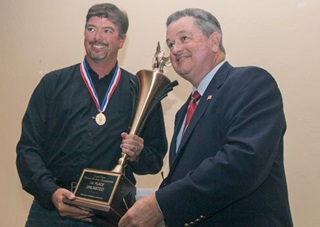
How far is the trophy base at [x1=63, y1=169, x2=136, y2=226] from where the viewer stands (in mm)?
1386

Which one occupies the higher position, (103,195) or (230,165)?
(230,165)

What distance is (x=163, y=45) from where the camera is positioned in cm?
272

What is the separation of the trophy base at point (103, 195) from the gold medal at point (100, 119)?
35 centimetres

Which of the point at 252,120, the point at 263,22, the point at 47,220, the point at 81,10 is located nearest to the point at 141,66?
the point at 81,10

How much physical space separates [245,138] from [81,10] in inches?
92.0

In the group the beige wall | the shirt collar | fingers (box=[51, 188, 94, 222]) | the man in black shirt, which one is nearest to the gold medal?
the man in black shirt

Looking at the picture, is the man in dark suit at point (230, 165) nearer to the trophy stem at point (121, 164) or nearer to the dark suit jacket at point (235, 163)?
the dark suit jacket at point (235, 163)

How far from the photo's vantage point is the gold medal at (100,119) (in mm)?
1808

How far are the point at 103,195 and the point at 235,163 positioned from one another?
558 mm

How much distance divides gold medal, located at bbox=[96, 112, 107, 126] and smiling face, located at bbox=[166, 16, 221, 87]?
→ 0.47 m

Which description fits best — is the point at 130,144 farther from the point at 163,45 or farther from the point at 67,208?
the point at 163,45

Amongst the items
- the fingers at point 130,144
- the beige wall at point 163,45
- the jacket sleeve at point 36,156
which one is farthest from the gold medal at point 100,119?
the beige wall at point 163,45

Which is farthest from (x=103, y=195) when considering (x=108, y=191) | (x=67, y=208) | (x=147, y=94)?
(x=147, y=94)

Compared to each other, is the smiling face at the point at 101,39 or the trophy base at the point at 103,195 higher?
the smiling face at the point at 101,39
